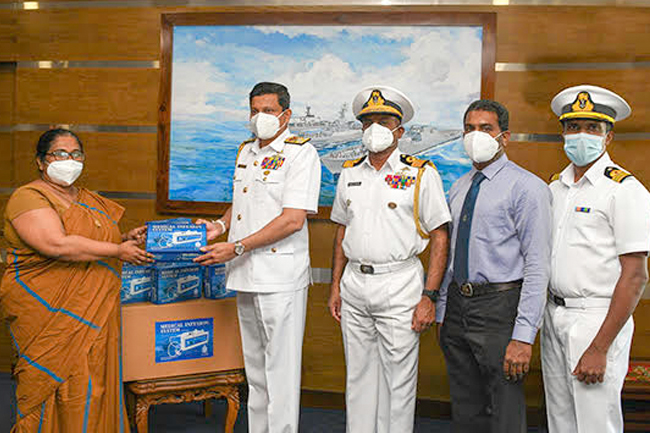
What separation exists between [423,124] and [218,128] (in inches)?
54.9

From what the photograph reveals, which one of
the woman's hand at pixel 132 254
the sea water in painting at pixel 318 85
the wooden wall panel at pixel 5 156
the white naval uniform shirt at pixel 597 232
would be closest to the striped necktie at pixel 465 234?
the white naval uniform shirt at pixel 597 232

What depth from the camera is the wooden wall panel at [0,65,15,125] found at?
4020 mm

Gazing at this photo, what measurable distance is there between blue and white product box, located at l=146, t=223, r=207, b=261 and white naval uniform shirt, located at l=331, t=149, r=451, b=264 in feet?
2.38

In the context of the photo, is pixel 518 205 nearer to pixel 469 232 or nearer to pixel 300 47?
pixel 469 232

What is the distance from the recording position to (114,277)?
261cm

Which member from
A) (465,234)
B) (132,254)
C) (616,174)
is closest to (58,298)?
(132,254)

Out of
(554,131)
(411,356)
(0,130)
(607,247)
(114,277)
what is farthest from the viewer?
(0,130)

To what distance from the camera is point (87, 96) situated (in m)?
3.77

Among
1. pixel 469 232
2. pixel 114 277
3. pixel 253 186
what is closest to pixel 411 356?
pixel 469 232

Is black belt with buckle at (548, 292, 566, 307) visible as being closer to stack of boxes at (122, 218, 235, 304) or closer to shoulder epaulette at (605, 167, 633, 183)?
shoulder epaulette at (605, 167, 633, 183)

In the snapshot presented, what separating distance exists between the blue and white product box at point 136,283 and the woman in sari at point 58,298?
28cm

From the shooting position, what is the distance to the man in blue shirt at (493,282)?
6.62 ft

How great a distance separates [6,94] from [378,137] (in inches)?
128

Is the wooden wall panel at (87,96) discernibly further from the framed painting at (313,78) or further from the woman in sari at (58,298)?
the woman in sari at (58,298)
